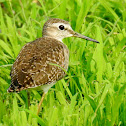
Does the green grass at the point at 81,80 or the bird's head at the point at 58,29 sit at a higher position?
the bird's head at the point at 58,29

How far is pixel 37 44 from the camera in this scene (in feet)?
17.4

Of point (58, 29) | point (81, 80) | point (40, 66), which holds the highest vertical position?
point (58, 29)

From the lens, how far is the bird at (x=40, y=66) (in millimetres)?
4688

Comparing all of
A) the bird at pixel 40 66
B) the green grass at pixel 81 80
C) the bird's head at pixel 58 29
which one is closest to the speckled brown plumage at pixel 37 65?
the bird at pixel 40 66

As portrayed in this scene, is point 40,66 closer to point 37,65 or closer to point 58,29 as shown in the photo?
point 37,65

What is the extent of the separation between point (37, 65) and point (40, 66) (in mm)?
40

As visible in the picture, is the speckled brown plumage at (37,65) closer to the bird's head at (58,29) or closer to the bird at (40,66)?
the bird at (40,66)

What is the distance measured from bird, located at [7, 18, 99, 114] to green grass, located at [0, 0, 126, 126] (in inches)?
7.2

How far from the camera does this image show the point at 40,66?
4824 millimetres

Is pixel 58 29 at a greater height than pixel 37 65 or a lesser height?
greater

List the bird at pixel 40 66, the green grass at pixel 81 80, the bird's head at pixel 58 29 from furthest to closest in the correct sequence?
the bird's head at pixel 58 29, the bird at pixel 40 66, the green grass at pixel 81 80

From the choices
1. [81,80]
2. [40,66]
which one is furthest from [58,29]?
[40,66]

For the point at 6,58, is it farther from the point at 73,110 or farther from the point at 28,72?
the point at 73,110

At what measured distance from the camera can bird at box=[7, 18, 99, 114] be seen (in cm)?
469
